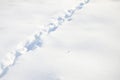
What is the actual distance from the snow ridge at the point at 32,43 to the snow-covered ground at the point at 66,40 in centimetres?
7

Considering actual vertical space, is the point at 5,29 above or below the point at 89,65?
above

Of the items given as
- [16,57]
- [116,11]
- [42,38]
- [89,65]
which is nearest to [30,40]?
[42,38]

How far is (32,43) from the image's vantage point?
312 cm

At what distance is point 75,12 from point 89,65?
153 centimetres

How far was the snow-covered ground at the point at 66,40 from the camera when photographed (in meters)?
2.50

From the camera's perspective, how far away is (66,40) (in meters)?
3.11

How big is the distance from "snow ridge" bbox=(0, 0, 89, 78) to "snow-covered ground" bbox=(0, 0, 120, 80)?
0.07 m

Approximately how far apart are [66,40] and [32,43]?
49 cm

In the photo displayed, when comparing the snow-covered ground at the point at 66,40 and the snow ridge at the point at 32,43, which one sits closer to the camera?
the snow-covered ground at the point at 66,40

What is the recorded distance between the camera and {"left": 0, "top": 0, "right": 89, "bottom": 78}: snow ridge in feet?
8.98

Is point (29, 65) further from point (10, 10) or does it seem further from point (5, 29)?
point (10, 10)

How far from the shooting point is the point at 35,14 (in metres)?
3.94

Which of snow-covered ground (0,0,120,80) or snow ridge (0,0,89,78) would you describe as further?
snow ridge (0,0,89,78)

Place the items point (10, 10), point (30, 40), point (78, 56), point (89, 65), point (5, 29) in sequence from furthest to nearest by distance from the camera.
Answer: point (10, 10), point (5, 29), point (30, 40), point (78, 56), point (89, 65)
